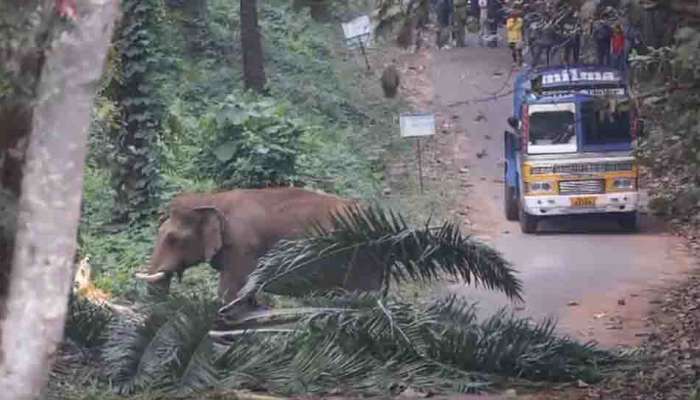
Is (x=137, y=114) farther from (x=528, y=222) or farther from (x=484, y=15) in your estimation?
(x=484, y=15)

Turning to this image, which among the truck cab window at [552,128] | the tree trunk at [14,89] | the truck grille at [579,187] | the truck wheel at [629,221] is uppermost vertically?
→ the tree trunk at [14,89]

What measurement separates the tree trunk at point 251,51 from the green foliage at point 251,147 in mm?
7254

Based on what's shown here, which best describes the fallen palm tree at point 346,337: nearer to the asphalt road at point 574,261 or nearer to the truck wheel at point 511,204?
the asphalt road at point 574,261

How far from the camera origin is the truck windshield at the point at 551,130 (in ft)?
72.0

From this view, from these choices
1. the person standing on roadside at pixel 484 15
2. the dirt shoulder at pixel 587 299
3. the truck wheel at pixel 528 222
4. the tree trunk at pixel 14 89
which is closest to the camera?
the tree trunk at pixel 14 89

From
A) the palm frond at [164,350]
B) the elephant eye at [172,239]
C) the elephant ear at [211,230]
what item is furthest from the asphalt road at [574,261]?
the palm frond at [164,350]

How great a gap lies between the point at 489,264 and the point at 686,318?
4777 mm

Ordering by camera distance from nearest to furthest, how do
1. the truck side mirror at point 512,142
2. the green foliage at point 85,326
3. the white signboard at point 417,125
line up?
the green foliage at point 85,326, the truck side mirror at point 512,142, the white signboard at point 417,125

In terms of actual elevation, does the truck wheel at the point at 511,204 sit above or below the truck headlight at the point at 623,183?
below

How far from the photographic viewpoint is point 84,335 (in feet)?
36.8

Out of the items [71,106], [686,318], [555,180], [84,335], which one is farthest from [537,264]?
[71,106]

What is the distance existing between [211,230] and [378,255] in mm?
3059

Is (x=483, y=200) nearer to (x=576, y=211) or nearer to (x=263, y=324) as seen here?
(x=576, y=211)

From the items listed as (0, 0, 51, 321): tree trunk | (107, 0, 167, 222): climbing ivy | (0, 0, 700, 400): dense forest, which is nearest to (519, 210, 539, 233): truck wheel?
(107, 0, 167, 222): climbing ivy
